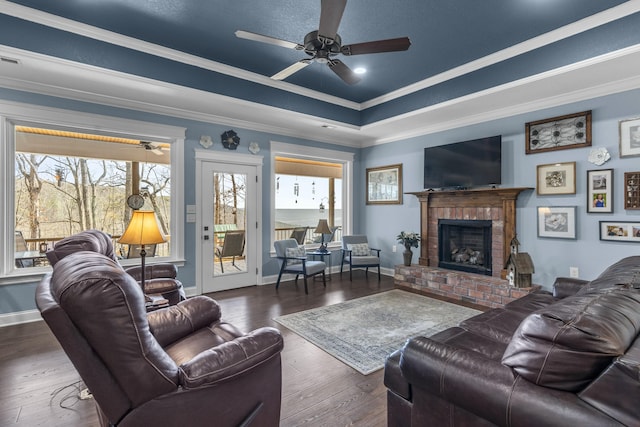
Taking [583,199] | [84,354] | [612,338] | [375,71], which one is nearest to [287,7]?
[375,71]

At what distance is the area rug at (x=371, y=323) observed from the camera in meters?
2.81

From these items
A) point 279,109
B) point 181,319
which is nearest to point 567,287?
point 181,319

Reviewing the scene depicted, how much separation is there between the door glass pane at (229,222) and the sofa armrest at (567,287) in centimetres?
406

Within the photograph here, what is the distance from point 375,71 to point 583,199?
116 inches

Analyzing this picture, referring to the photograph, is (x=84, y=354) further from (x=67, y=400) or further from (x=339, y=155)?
(x=339, y=155)

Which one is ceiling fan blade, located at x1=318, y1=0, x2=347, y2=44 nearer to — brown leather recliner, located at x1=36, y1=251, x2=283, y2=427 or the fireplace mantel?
brown leather recliner, located at x1=36, y1=251, x2=283, y2=427

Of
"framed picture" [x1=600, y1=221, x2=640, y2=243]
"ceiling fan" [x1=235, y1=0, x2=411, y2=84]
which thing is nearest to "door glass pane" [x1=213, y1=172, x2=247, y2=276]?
"ceiling fan" [x1=235, y1=0, x2=411, y2=84]

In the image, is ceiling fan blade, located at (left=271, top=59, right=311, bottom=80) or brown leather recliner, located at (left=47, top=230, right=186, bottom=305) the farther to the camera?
ceiling fan blade, located at (left=271, top=59, right=311, bottom=80)

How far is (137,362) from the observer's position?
43.5 inches

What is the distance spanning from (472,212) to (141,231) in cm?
425

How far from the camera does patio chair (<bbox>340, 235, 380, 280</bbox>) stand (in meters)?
5.51

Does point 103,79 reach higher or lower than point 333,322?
higher

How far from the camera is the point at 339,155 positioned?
623cm

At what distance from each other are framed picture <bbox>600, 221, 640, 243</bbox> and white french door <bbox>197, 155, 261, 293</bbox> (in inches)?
178
